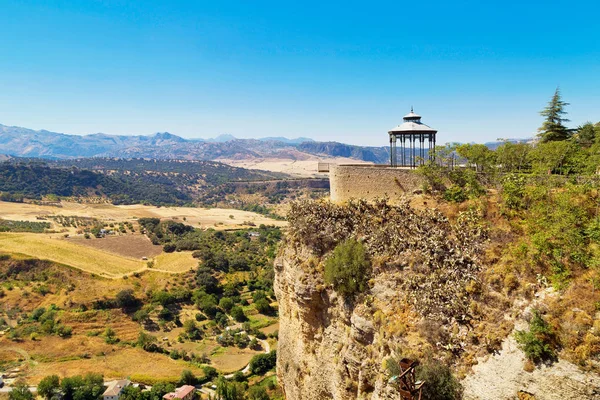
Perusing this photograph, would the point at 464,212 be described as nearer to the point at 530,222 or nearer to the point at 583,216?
the point at 530,222

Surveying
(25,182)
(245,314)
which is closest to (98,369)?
(245,314)

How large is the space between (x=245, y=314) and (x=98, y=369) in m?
24.9

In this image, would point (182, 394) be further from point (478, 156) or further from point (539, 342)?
point (478, 156)

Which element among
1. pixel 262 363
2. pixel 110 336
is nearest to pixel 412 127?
pixel 262 363

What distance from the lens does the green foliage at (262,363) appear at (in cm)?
4684

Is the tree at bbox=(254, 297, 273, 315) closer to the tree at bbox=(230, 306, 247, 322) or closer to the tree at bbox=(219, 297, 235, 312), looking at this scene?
the tree at bbox=(230, 306, 247, 322)

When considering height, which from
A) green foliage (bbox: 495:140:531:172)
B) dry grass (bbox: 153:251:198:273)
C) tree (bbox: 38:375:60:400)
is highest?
green foliage (bbox: 495:140:531:172)

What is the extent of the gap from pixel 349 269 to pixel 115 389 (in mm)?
36144

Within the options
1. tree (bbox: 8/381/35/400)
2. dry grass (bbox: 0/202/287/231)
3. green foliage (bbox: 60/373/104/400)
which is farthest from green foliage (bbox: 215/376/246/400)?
dry grass (bbox: 0/202/287/231)

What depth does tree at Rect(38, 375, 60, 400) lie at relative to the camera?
40500 millimetres

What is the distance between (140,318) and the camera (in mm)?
62344

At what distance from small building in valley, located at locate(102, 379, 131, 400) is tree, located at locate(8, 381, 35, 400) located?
7.91 metres

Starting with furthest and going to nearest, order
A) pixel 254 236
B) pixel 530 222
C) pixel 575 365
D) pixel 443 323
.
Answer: pixel 254 236 → pixel 530 222 → pixel 443 323 → pixel 575 365

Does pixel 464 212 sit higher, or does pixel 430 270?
pixel 464 212
